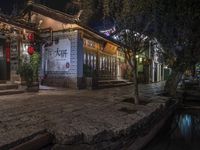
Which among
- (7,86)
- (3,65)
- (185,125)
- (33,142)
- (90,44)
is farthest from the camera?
(90,44)

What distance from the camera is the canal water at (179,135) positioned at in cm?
824

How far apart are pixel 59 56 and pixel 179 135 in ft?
39.3

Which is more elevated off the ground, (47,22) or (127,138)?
(47,22)

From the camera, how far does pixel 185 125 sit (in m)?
11.8

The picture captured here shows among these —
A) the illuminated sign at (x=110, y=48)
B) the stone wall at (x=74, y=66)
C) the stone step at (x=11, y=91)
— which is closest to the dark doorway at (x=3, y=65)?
the stone step at (x=11, y=91)

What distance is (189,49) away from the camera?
15.9m

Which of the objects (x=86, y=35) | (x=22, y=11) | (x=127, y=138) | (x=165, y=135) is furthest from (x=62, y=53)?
(x=127, y=138)

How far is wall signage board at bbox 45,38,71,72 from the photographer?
18.9 metres

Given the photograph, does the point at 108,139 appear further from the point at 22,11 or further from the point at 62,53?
the point at 22,11

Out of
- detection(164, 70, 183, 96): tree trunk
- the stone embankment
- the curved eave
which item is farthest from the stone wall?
the stone embankment

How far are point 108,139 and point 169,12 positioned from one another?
7.88m

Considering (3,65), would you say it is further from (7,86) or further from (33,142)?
(33,142)

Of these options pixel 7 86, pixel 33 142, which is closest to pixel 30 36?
pixel 7 86

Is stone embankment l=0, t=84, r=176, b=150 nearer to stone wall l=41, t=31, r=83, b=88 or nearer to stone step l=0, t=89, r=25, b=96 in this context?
stone step l=0, t=89, r=25, b=96
